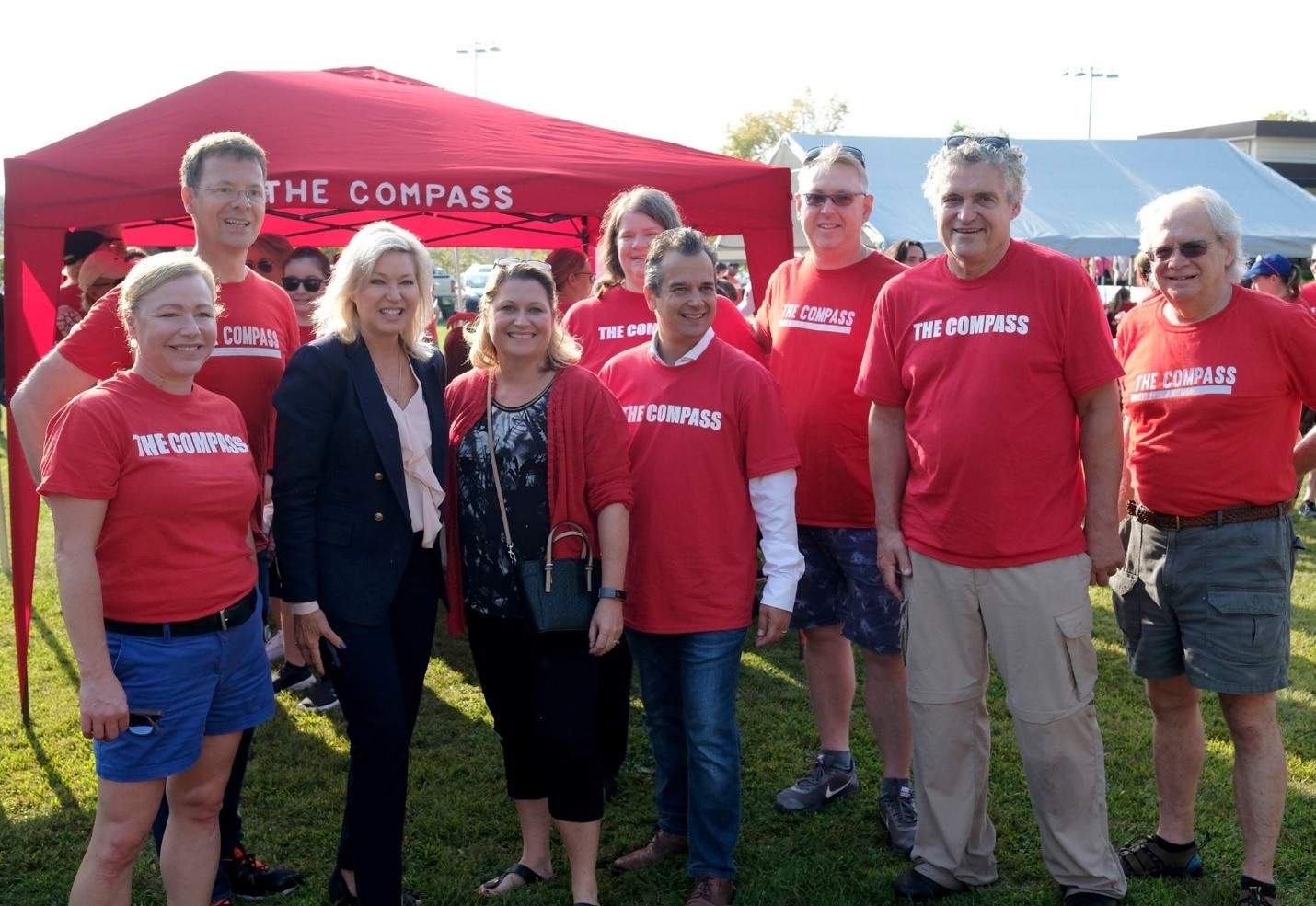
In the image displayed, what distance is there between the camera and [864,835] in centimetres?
373

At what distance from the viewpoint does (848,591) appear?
12.3 feet

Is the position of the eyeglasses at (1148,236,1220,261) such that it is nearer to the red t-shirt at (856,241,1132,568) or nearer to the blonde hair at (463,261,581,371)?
the red t-shirt at (856,241,1132,568)

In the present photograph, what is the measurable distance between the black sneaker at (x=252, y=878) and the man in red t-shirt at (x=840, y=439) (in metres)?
1.86

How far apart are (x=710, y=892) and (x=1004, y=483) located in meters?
1.45

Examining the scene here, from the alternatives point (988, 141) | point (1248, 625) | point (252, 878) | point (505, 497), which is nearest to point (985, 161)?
point (988, 141)

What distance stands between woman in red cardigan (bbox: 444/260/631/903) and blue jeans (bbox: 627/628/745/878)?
27 centimetres

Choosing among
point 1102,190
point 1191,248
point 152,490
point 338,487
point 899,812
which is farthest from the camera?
point 1102,190

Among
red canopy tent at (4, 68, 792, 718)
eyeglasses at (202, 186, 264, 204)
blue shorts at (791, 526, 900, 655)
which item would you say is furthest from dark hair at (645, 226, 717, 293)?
red canopy tent at (4, 68, 792, 718)

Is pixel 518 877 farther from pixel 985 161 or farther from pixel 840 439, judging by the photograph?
pixel 985 161

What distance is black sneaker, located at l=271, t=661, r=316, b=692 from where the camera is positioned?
5.25m

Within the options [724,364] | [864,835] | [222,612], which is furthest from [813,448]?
[222,612]

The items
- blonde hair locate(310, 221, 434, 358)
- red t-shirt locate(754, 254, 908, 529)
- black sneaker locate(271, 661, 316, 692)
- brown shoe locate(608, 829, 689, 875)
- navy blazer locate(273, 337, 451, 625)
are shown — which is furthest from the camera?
black sneaker locate(271, 661, 316, 692)

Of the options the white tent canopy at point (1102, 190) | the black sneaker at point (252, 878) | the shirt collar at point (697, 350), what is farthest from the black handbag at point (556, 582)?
the white tent canopy at point (1102, 190)

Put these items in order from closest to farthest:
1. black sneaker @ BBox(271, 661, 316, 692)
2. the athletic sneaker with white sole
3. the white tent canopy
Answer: the athletic sneaker with white sole → black sneaker @ BBox(271, 661, 316, 692) → the white tent canopy
